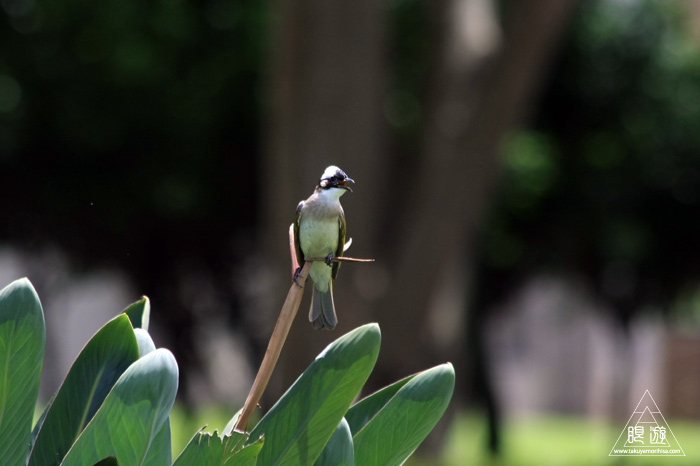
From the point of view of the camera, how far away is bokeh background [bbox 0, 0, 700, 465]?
666 centimetres

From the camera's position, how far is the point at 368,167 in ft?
21.5

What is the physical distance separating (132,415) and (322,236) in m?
0.39

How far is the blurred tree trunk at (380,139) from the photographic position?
6246 mm

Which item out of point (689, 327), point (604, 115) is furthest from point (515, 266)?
point (689, 327)

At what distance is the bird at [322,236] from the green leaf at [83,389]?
306 mm

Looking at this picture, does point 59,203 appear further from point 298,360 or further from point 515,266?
point 298,360

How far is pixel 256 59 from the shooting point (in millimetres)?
12344

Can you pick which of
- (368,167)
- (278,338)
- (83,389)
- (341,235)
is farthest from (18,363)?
(368,167)

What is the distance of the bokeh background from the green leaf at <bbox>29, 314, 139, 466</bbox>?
4.13 m

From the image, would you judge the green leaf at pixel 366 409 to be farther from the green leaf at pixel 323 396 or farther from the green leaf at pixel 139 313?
the green leaf at pixel 139 313
